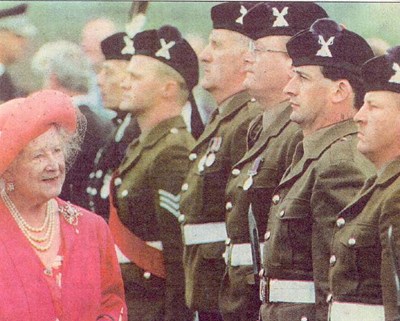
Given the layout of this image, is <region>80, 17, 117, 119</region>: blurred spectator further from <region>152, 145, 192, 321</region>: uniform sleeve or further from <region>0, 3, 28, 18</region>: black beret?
<region>152, 145, 192, 321</region>: uniform sleeve

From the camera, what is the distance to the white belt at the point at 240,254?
5.06 metres

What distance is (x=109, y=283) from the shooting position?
16.3ft

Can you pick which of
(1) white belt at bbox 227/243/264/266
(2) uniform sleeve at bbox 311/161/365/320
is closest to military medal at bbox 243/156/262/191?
(1) white belt at bbox 227/243/264/266

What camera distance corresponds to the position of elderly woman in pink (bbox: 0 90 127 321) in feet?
15.8

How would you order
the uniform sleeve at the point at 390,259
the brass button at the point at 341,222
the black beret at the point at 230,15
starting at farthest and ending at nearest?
the black beret at the point at 230,15 < the brass button at the point at 341,222 < the uniform sleeve at the point at 390,259

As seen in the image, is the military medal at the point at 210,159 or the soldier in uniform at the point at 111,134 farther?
the soldier in uniform at the point at 111,134

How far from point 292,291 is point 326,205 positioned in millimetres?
354

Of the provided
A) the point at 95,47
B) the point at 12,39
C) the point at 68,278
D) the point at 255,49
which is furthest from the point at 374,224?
the point at 12,39

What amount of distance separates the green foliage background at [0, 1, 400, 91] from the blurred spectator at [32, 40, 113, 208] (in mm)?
41

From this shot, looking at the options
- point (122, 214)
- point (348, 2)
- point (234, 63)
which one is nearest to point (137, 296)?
point (122, 214)

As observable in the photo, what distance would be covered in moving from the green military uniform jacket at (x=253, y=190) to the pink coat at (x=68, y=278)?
1.51ft

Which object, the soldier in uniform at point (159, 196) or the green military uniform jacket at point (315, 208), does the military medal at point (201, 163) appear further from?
the green military uniform jacket at point (315, 208)

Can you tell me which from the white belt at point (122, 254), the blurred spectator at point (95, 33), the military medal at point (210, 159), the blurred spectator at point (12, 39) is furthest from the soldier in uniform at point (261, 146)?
the blurred spectator at point (12, 39)

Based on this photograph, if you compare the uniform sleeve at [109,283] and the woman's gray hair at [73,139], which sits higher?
the woman's gray hair at [73,139]
